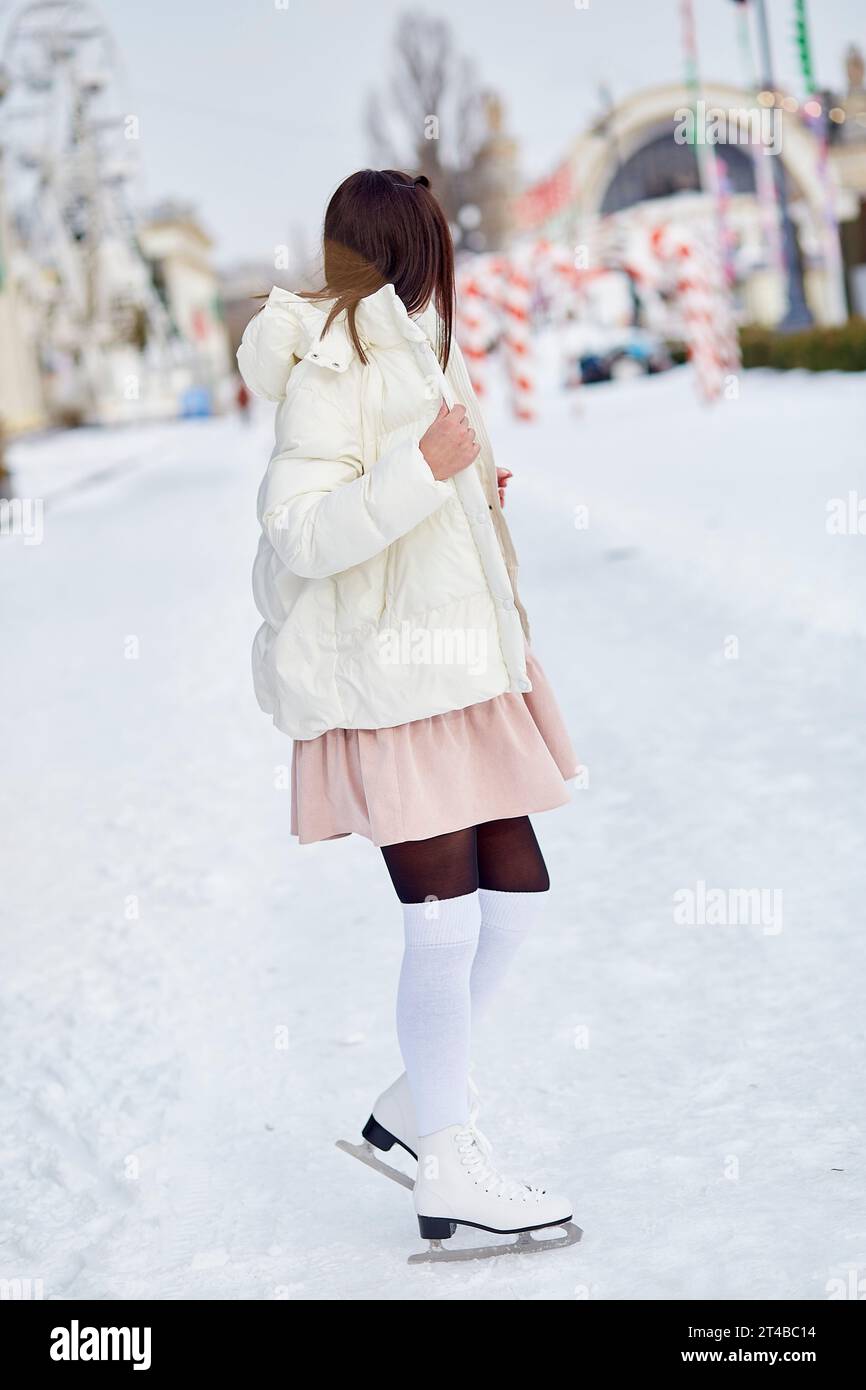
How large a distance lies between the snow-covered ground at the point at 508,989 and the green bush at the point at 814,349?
1127 centimetres

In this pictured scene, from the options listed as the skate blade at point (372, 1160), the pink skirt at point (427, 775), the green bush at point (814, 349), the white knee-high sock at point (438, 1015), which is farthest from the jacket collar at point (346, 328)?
the green bush at point (814, 349)

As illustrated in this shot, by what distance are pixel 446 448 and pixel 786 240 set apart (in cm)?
2226

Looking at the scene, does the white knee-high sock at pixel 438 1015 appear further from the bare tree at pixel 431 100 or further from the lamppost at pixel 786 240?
the bare tree at pixel 431 100

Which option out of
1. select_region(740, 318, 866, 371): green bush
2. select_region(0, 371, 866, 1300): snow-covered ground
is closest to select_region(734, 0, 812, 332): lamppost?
select_region(740, 318, 866, 371): green bush

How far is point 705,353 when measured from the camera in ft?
69.1

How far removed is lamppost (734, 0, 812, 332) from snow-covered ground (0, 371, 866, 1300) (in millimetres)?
16115

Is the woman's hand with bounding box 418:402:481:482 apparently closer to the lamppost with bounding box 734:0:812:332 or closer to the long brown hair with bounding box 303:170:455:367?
the long brown hair with bounding box 303:170:455:367

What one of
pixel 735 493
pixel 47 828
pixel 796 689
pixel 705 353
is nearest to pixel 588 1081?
pixel 47 828

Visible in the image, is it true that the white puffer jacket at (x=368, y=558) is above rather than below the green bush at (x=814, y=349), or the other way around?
below

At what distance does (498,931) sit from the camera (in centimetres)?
248

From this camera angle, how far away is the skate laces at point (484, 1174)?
7.82 ft
